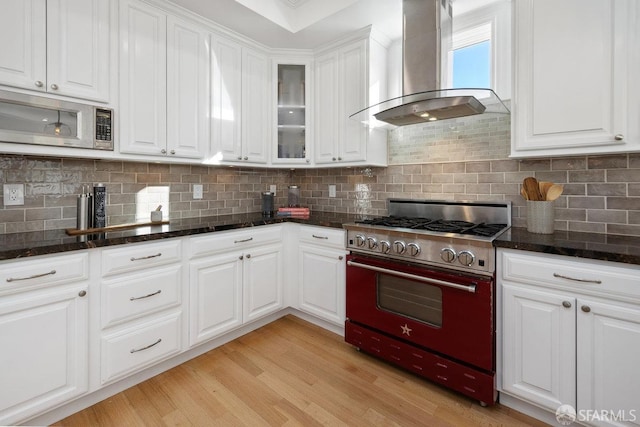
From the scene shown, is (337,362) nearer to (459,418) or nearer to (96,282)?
(459,418)

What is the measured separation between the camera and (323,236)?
2.48 meters

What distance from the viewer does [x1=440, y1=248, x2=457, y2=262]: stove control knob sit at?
1.69 metres

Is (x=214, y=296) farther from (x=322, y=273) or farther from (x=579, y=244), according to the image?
(x=579, y=244)

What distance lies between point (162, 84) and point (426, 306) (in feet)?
7.74

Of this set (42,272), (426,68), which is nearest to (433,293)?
(426,68)

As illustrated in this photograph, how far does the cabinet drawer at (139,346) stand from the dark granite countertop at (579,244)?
6.74 feet

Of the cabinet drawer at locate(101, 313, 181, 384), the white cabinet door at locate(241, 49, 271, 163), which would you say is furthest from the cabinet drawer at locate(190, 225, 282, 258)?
the white cabinet door at locate(241, 49, 271, 163)

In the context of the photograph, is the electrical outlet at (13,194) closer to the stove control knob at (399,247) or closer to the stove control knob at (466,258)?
the stove control knob at (399,247)

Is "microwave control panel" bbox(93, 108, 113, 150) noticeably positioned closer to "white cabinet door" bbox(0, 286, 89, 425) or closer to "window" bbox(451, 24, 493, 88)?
"white cabinet door" bbox(0, 286, 89, 425)

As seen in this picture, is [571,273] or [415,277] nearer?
[571,273]

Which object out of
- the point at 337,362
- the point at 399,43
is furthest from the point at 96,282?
the point at 399,43

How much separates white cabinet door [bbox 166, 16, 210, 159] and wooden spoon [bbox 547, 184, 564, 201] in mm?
2438

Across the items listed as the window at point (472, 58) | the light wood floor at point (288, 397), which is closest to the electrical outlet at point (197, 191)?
the light wood floor at point (288, 397)

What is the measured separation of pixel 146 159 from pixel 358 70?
184 centimetres
